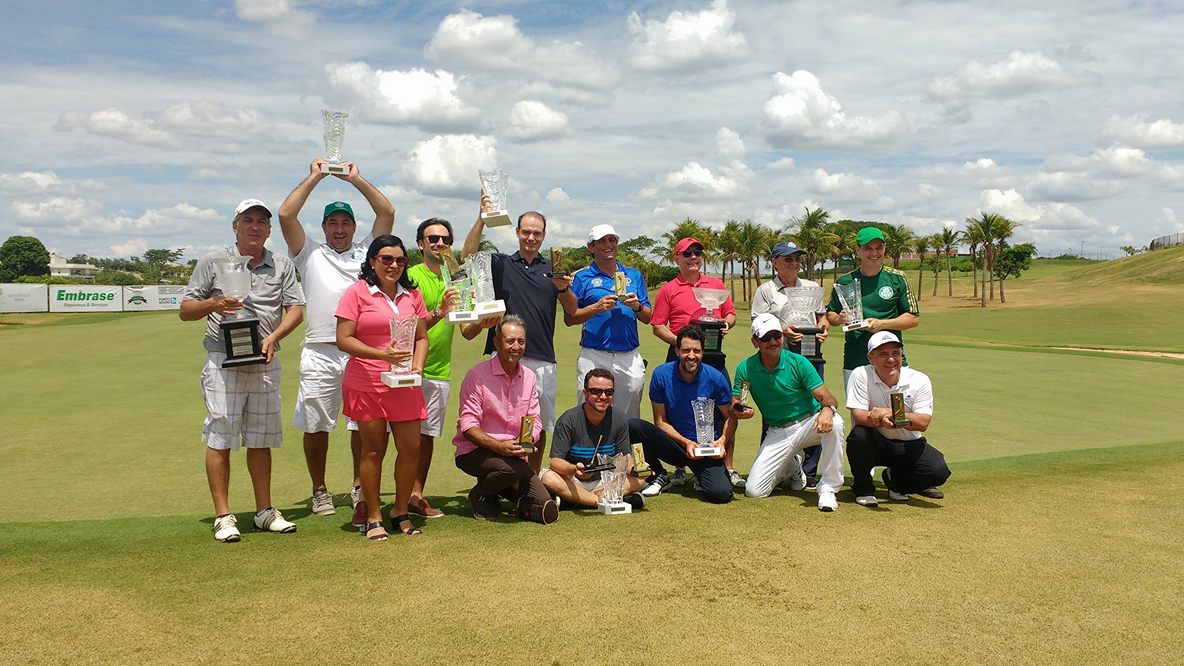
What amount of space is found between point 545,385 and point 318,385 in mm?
1588

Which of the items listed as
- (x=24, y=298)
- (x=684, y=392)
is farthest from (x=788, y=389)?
(x=24, y=298)

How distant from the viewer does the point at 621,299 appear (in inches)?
246

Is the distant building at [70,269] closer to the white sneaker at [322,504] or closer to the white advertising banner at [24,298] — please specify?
the white advertising banner at [24,298]

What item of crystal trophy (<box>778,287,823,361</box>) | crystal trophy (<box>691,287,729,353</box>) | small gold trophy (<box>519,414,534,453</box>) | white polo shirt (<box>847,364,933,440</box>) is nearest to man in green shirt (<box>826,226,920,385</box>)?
crystal trophy (<box>778,287,823,361</box>)

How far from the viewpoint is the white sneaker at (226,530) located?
479 centimetres

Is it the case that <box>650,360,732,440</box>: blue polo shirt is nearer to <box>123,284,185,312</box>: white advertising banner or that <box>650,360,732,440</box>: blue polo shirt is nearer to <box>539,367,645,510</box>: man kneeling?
<box>539,367,645,510</box>: man kneeling

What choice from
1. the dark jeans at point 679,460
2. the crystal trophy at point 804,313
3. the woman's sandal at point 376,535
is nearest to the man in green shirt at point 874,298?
the crystal trophy at point 804,313

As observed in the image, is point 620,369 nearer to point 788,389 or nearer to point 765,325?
point 765,325

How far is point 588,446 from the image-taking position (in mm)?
5891

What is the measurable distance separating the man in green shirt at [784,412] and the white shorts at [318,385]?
2976 mm

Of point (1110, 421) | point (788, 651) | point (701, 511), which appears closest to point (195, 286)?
point (701, 511)

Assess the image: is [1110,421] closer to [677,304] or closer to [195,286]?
[677,304]

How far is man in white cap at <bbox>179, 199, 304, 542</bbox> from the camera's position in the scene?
198 inches

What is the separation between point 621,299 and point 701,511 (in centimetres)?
165
